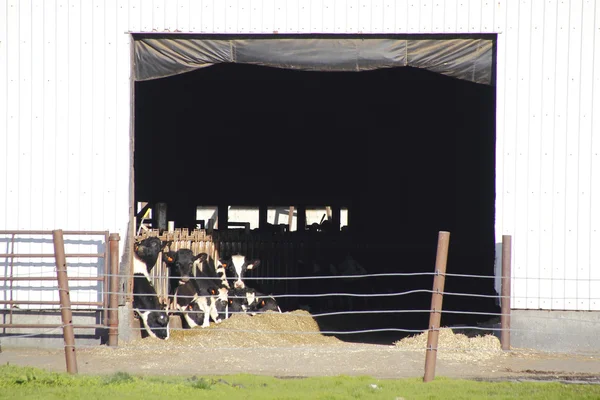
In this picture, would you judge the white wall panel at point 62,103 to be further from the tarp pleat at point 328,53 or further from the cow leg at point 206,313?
the cow leg at point 206,313

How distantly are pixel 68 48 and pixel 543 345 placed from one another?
24.2 ft

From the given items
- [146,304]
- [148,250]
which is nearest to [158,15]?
[148,250]

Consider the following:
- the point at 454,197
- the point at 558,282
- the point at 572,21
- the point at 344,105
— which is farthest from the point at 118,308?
the point at 454,197

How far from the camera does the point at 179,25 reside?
11195mm

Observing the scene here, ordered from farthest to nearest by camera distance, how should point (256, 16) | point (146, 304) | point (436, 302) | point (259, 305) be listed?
point (259, 305), point (146, 304), point (256, 16), point (436, 302)

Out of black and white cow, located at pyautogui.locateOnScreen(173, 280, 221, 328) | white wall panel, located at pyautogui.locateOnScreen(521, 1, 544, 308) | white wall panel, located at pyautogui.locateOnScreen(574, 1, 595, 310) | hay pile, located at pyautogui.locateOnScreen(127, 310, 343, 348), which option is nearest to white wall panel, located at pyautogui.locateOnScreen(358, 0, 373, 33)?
white wall panel, located at pyautogui.locateOnScreen(521, 1, 544, 308)

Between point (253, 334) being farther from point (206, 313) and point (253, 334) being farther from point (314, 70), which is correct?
point (314, 70)

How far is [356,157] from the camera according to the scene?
76.3 feet

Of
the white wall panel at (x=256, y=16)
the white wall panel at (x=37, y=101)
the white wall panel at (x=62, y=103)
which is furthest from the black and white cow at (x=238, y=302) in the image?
the white wall panel at (x=256, y=16)

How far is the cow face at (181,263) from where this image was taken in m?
13.9

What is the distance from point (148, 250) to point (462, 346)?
5.11 meters

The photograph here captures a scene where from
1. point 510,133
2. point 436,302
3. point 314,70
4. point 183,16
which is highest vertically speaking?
point 183,16

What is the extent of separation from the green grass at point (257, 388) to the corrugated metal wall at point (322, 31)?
9.33 feet

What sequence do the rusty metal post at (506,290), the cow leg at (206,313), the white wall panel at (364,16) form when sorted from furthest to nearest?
the cow leg at (206,313) < the white wall panel at (364,16) < the rusty metal post at (506,290)
